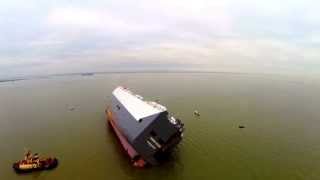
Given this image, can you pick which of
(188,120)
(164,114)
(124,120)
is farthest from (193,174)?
(188,120)

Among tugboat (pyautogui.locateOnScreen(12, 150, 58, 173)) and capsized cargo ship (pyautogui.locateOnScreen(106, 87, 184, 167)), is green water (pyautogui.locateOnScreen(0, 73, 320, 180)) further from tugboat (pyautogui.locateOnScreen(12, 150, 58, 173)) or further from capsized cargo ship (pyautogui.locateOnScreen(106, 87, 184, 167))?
capsized cargo ship (pyautogui.locateOnScreen(106, 87, 184, 167))

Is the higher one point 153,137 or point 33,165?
point 153,137

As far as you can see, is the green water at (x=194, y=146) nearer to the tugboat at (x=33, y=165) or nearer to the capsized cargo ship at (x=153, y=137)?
the tugboat at (x=33, y=165)

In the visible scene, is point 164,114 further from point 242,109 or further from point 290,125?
point 242,109

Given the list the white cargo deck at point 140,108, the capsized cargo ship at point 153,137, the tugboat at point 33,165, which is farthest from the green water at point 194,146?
the white cargo deck at point 140,108

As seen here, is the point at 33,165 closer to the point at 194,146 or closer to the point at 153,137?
the point at 153,137

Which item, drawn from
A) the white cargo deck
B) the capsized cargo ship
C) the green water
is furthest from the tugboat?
the white cargo deck

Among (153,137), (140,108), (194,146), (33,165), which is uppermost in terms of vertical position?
(140,108)

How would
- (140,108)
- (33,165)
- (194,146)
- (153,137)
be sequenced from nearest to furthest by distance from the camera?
(153,137), (33,165), (140,108), (194,146)

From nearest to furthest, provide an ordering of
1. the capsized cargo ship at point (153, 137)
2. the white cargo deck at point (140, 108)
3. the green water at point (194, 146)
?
the capsized cargo ship at point (153, 137), the green water at point (194, 146), the white cargo deck at point (140, 108)

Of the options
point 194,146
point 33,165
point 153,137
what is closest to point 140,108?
point 153,137

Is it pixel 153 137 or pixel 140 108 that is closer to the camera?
pixel 153 137

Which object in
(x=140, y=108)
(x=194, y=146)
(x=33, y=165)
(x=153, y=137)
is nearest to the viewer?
(x=153, y=137)
